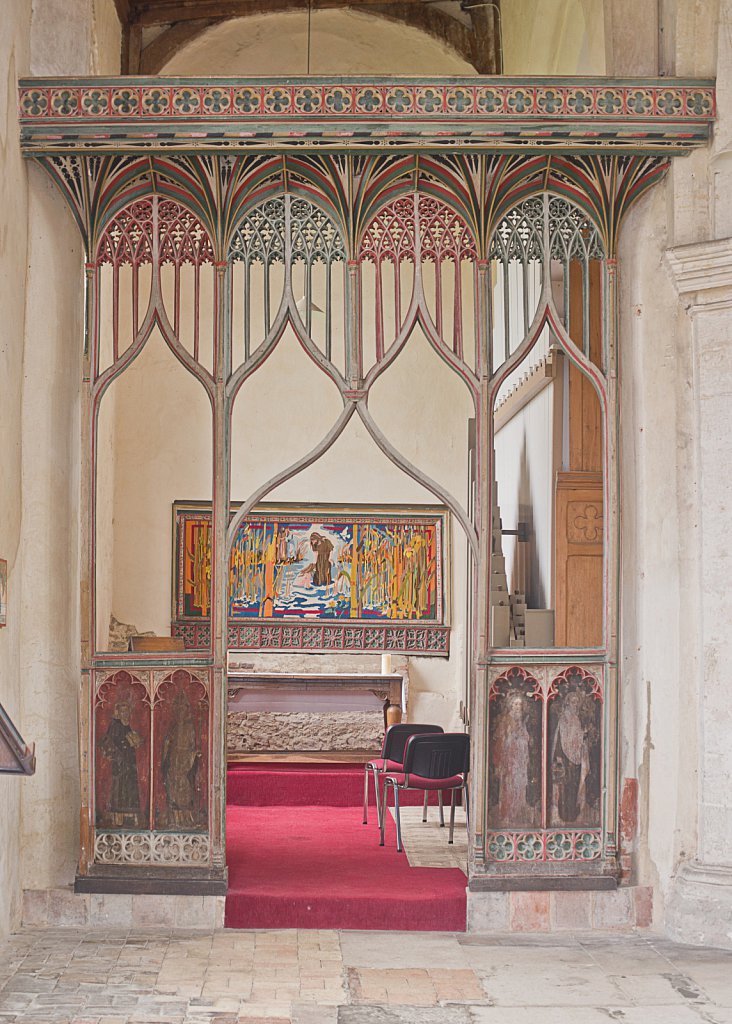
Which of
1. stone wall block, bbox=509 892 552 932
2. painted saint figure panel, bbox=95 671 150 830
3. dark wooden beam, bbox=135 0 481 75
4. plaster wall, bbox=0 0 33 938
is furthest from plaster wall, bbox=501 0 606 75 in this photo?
stone wall block, bbox=509 892 552 932

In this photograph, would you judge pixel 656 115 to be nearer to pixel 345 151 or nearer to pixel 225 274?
pixel 345 151

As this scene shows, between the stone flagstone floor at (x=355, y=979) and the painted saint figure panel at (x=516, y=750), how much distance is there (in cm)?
67

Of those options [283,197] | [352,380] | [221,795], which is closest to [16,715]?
[221,795]

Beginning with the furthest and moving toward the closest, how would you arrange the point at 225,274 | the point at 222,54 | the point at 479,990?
the point at 222,54 → the point at 225,274 → the point at 479,990

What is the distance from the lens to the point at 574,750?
691cm

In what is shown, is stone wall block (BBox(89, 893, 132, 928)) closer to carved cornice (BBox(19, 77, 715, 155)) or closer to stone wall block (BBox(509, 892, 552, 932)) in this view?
stone wall block (BBox(509, 892, 552, 932))

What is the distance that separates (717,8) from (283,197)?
2.55 metres

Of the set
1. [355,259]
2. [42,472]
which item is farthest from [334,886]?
[355,259]

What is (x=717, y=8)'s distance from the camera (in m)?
6.82

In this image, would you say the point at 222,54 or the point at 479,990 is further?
the point at 222,54

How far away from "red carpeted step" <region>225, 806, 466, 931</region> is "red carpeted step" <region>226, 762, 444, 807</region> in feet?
5.33

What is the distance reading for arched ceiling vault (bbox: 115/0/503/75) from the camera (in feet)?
39.1

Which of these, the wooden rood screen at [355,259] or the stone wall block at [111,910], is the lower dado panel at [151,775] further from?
the stone wall block at [111,910]

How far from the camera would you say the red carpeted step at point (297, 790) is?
10.4 m
